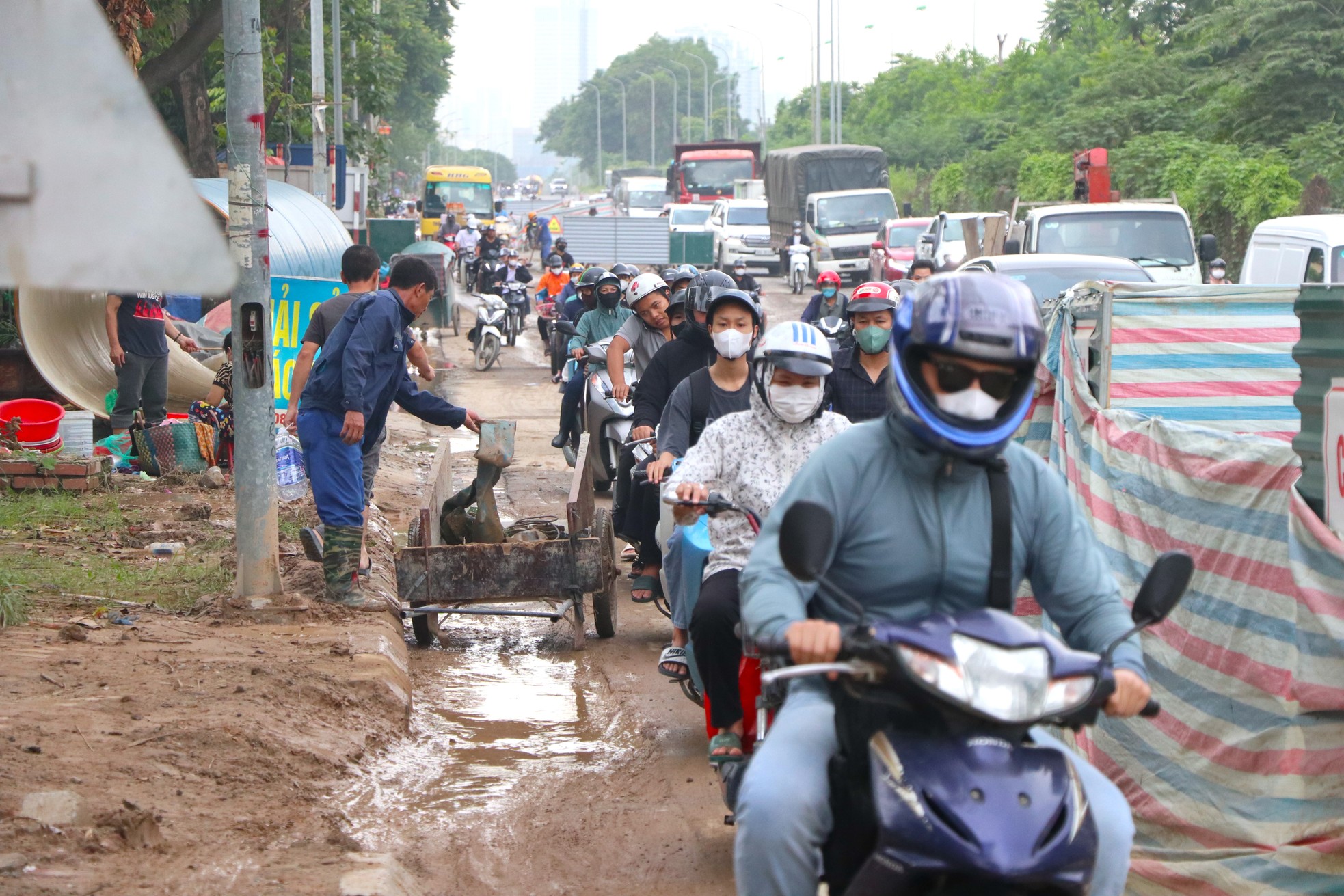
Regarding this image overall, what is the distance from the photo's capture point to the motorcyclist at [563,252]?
24.5 m

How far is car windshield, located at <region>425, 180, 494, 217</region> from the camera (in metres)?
55.8

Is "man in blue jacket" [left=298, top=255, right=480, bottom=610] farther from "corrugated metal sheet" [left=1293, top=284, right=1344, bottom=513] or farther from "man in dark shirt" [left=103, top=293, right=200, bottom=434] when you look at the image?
"man in dark shirt" [left=103, top=293, right=200, bottom=434]

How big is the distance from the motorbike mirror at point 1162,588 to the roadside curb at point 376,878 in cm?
237

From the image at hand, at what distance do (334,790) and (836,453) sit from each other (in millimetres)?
3004

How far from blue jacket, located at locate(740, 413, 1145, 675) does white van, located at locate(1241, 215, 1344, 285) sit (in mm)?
9305

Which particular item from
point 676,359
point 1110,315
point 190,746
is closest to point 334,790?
point 190,746

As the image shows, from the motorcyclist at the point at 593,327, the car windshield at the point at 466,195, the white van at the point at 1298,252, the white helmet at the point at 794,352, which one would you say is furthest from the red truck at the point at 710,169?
the white helmet at the point at 794,352

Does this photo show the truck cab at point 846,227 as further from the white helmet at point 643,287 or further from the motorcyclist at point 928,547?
the motorcyclist at point 928,547

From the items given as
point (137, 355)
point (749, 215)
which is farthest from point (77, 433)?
point (749, 215)

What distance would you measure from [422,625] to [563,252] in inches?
707

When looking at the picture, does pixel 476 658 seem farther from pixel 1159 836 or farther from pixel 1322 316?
pixel 1322 316

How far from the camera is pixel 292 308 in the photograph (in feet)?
36.4

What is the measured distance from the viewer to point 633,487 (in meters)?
7.58

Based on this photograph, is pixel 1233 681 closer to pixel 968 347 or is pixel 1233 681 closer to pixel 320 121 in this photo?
pixel 968 347
